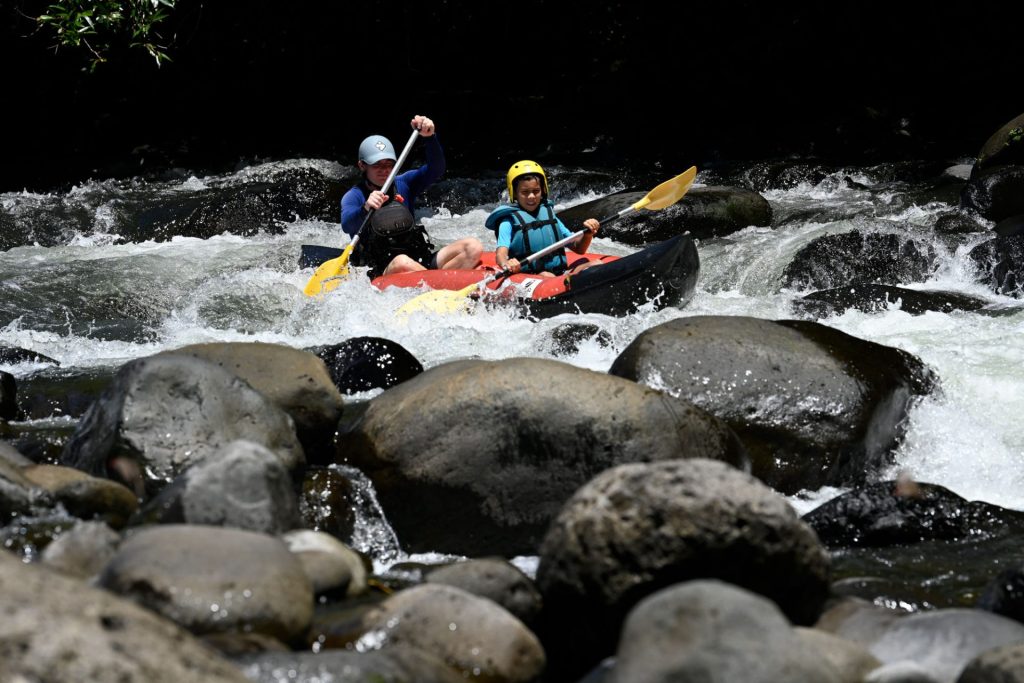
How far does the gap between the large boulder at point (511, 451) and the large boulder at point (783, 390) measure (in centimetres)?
61

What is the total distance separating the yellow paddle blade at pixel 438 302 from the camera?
23.5ft

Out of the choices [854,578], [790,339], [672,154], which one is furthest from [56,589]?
[672,154]

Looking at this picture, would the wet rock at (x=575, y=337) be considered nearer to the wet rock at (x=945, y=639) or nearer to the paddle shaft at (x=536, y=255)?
the paddle shaft at (x=536, y=255)

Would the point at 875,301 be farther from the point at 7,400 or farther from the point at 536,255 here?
the point at 7,400

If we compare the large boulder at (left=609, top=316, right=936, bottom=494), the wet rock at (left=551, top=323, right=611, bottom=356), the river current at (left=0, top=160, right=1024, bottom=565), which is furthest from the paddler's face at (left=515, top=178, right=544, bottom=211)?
the large boulder at (left=609, top=316, right=936, bottom=494)

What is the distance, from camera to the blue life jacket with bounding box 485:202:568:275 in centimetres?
Answer: 780

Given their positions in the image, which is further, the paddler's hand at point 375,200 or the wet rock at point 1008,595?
the paddler's hand at point 375,200

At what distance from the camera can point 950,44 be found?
14.3 m

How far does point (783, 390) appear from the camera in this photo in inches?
194

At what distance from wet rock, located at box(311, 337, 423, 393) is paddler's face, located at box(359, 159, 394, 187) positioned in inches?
109

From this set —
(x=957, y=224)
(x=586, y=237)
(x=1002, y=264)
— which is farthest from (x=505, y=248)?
(x=957, y=224)

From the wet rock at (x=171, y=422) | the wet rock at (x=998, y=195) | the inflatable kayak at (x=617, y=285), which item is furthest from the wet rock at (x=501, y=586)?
the wet rock at (x=998, y=195)

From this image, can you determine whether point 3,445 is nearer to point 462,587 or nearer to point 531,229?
point 462,587

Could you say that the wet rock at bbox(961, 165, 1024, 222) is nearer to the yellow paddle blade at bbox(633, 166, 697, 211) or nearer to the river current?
the river current
